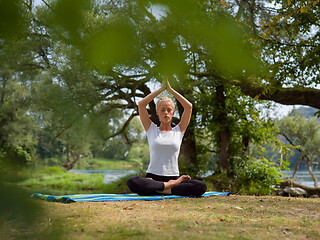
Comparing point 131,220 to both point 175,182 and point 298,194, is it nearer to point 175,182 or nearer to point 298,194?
point 175,182

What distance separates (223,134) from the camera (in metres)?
8.49

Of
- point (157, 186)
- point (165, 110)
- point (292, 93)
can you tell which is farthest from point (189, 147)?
point (157, 186)

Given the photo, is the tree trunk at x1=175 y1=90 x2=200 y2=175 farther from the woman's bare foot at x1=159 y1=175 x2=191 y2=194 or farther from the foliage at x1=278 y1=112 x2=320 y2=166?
Answer: the foliage at x1=278 y1=112 x2=320 y2=166

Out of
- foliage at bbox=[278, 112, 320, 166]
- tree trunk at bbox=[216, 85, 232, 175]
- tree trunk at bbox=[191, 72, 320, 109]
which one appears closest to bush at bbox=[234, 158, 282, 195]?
tree trunk at bbox=[216, 85, 232, 175]

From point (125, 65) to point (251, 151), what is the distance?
8.73 meters

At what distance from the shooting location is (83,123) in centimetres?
59

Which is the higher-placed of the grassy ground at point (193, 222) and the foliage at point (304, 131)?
the foliage at point (304, 131)

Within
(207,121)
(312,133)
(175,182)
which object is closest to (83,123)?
(175,182)

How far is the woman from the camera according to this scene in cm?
339

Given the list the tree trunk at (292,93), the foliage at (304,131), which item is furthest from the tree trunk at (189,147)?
the foliage at (304,131)

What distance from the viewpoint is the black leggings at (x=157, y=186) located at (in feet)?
11.0

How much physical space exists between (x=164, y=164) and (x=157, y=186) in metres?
0.23

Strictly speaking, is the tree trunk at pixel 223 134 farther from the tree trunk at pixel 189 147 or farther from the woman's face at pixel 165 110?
the woman's face at pixel 165 110

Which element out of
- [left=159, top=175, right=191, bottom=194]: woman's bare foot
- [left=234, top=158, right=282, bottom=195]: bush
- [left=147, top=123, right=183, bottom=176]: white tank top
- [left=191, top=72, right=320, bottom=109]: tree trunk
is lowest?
[left=234, top=158, right=282, bottom=195]: bush
